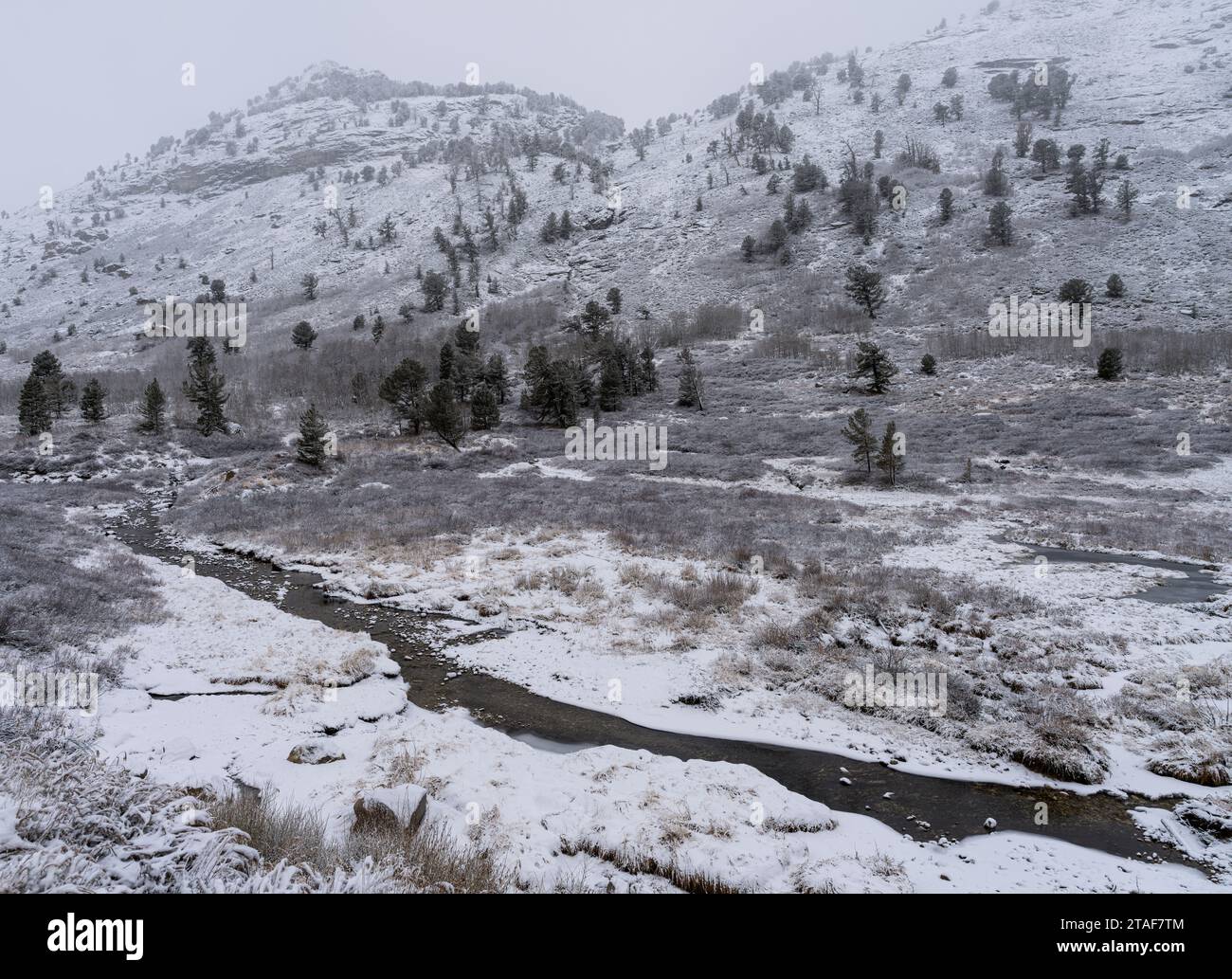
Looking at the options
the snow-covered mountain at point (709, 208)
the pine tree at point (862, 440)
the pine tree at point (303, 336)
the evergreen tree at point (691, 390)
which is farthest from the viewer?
the snow-covered mountain at point (709, 208)

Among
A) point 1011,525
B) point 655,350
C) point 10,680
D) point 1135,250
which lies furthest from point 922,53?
point 10,680

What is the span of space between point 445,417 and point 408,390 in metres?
7.39

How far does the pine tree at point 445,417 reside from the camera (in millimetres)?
37875

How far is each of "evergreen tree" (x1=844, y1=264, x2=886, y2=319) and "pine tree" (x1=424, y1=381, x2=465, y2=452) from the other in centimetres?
5735

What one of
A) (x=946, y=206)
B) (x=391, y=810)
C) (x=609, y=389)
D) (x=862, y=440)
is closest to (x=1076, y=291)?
(x=946, y=206)

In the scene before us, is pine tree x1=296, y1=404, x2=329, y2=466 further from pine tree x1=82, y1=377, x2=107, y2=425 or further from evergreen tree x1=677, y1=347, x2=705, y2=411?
evergreen tree x1=677, y1=347, x2=705, y2=411

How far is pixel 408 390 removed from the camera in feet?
141

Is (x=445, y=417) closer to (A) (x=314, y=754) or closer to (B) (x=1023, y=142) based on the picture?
(A) (x=314, y=754)

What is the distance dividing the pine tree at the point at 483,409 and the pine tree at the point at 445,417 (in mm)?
5836

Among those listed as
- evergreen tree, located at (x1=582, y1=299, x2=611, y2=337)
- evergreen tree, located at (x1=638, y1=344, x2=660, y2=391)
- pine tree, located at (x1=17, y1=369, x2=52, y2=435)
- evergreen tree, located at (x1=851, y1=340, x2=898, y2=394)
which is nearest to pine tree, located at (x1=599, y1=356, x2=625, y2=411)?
evergreen tree, located at (x1=638, y1=344, x2=660, y2=391)

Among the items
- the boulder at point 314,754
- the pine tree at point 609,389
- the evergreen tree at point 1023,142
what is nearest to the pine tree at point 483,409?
the pine tree at point 609,389

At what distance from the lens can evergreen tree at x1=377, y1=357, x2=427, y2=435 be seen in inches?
1661

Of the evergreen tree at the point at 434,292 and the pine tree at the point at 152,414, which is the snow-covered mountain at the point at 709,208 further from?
the pine tree at the point at 152,414
